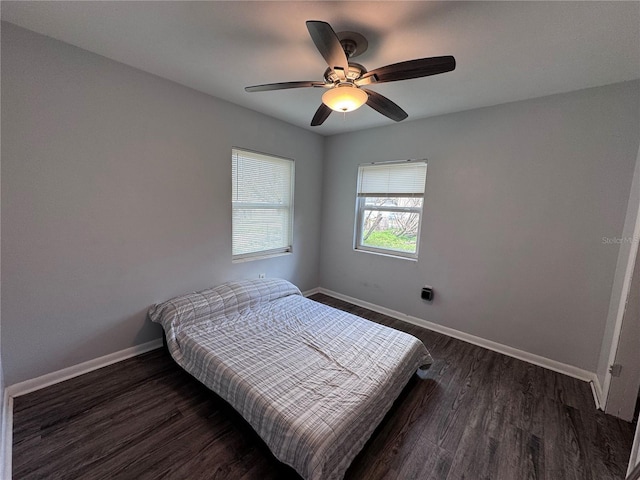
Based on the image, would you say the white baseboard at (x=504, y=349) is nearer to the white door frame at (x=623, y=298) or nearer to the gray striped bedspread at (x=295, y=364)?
the white door frame at (x=623, y=298)

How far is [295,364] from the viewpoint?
1801 mm

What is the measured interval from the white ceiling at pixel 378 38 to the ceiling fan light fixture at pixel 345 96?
362 millimetres

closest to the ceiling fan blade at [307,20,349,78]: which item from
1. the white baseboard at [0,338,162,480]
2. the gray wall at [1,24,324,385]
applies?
the gray wall at [1,24,324,385]

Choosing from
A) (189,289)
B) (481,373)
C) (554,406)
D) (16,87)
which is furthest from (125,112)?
(554,406)

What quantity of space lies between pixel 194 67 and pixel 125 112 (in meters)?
0.68

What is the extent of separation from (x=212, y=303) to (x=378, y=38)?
2.51m

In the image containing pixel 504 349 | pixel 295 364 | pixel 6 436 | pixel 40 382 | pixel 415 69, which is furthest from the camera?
pixel 504 349

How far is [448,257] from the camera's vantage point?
2.98m

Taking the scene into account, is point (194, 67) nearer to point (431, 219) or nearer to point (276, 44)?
point (276, 44)

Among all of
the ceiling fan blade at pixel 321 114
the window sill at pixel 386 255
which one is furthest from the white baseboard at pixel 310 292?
the ceiling fan blade at pixel 321 114

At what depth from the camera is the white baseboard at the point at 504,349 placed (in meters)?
2.28

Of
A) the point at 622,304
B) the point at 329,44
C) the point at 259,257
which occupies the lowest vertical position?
the point at 259,257

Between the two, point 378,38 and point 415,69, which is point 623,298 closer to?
point 415,69

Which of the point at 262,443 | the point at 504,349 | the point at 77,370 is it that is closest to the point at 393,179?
the point at 504,349
